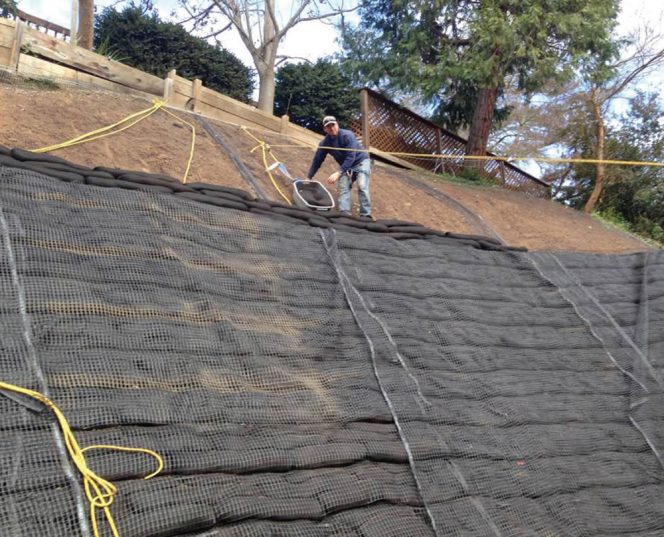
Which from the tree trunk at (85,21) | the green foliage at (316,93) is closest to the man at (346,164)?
the green foliage at (316,93)

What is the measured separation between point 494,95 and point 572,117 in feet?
18.3

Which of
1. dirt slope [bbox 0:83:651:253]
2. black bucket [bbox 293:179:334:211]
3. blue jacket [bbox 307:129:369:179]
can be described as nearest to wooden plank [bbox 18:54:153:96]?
dirt slope [bbox 0:83:651:253]

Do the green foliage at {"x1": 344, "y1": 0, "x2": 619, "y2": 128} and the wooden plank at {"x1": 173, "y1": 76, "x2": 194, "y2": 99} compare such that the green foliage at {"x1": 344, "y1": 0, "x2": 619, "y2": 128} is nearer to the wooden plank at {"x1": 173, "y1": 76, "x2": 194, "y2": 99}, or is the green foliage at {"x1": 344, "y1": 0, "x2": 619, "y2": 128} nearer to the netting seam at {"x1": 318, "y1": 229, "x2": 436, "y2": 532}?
the wooden plank at {"x1": 173, "y1": 76, "x2": 194, "y2": 99}

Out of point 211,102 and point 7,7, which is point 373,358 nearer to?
point 211,102

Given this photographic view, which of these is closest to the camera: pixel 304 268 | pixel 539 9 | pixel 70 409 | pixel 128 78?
pixel 70 409

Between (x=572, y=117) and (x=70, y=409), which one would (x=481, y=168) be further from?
(x=70, y=409)

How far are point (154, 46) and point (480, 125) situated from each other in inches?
236

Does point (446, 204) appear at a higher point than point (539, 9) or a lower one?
lower

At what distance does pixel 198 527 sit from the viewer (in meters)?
1.48

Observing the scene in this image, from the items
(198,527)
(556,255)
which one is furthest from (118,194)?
(556,255)

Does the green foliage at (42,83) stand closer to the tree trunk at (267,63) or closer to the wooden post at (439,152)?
the tree trunk at (267,63)

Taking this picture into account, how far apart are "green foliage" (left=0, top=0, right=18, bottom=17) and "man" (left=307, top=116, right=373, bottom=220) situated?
704 centimetres

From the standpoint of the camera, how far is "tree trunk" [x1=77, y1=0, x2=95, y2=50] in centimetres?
950

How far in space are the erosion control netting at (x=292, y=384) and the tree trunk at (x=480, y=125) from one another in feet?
27.0
